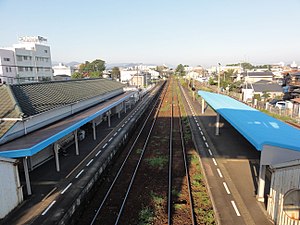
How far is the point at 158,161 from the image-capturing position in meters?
14.2

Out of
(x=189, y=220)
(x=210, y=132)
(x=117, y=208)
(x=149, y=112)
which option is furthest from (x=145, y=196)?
(x=149, y=112)

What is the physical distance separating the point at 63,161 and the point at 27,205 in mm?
4525

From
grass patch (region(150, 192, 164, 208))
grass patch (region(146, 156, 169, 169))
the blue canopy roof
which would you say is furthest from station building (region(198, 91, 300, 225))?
grass patch (region(146, 156, 169, 169))

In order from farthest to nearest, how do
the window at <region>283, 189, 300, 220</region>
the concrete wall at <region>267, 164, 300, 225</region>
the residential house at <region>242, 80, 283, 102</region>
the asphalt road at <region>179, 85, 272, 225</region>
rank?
1. the residential house at <region>242, 80, 283, 102</region>
2. the asphalt road at <region>179, 85, 272, 225</region>
3. the window at <region>283, 189, 300, 220</region>
4. the concrete wall at <region>267, 164, 300, 225</region>

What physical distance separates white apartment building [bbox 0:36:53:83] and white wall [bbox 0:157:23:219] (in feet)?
130

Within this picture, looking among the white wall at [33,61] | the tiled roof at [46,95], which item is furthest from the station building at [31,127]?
the white wall at [33,61]

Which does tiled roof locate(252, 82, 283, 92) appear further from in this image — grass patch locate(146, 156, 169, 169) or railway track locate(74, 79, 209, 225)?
grass patch locate(146, 156, 169, 169)

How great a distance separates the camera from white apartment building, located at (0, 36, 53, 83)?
47216 millimetres

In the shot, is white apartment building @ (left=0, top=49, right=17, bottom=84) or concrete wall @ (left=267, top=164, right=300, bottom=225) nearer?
concrete wall @ (left=267, top=164, right=300, bottom=225)

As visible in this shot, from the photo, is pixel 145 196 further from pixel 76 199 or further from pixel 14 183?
pixel 14 183

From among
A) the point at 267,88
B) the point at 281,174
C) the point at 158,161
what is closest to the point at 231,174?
the point at 281,174

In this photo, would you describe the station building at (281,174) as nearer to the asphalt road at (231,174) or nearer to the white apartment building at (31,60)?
the asphalt road at (231,174)

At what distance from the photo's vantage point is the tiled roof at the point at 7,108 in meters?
10.7

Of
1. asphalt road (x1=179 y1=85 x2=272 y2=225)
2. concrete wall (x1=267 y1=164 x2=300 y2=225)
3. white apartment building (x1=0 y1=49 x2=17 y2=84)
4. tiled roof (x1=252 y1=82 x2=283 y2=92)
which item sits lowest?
asphalt road (x1=179 y1=85 x2=272 y2=225)
